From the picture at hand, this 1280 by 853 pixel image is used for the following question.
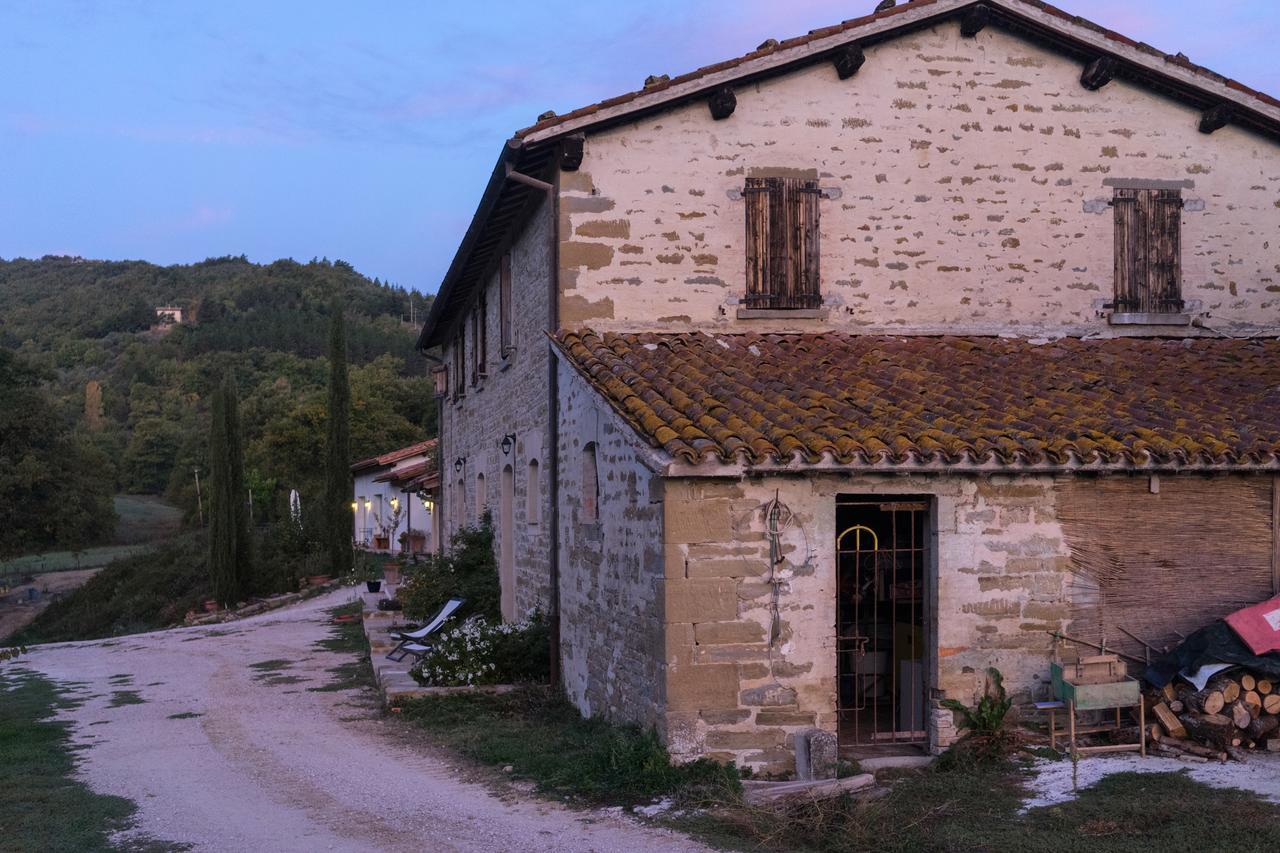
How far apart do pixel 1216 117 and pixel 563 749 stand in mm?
9172

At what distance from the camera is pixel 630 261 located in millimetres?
11469

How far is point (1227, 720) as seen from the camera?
8.61m

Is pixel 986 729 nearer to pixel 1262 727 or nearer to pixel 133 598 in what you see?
pixel 1262 727

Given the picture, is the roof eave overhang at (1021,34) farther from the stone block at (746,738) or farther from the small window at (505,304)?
the stone block at (746,738)

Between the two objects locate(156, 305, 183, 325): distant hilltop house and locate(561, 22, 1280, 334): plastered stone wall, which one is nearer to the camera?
locate(561, 22, 1280, 334): plastered stone wall

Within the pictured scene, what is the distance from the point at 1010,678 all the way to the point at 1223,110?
6833mm

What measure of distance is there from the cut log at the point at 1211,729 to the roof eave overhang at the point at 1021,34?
6.74 metres

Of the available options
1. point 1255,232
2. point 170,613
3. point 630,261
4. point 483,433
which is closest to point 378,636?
point 483,433

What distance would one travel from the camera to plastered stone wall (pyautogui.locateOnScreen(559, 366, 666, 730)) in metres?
8.80

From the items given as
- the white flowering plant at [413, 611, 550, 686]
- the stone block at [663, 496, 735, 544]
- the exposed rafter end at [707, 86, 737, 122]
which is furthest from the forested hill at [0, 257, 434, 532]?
the stone block at [663, 496, 735, 544]

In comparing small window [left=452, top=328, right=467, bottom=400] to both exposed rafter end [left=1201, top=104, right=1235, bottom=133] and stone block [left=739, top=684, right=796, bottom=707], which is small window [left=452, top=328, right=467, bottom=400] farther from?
stone block [left=739, top=684, right=796, bottom=707]

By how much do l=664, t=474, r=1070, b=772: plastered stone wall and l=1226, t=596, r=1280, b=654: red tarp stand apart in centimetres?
120

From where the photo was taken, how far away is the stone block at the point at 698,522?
27.8ft

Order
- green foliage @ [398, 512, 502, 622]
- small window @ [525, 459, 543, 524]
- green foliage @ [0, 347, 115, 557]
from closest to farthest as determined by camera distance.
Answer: small window @ [525, 459, 543, 524]
green foliage @ [398, 512, 502, 622]
green foliage @ [0, 347, 115, 557]
